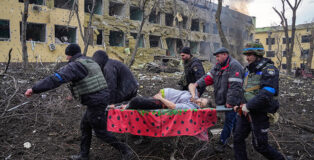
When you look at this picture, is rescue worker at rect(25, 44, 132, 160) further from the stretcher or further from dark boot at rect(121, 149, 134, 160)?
the stretcher

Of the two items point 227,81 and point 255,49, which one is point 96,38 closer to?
point 227,81

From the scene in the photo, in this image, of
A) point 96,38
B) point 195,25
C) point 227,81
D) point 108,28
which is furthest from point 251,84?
point 195,25

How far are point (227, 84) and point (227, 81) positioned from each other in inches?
2.0

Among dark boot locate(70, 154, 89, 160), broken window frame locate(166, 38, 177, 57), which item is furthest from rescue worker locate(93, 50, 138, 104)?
broken window frame locate(166, 38, 177, 57)

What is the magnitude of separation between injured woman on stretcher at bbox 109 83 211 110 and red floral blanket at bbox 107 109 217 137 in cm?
16

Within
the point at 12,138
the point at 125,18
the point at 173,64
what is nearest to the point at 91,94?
the point at 12,138

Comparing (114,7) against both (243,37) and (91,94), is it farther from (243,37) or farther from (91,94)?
(243,37)

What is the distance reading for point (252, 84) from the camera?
2.85m

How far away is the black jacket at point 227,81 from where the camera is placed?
3.50 m

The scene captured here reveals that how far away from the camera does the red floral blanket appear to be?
3451 mm

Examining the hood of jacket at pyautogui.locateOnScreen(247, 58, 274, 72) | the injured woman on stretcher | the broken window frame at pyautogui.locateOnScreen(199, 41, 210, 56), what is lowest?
the injured woman on stretcher

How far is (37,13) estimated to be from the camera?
16.2m

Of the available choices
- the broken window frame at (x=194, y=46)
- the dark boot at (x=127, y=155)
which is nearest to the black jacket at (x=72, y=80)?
the dark boot at (x=127, y=155)

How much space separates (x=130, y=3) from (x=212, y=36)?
1410 cm
